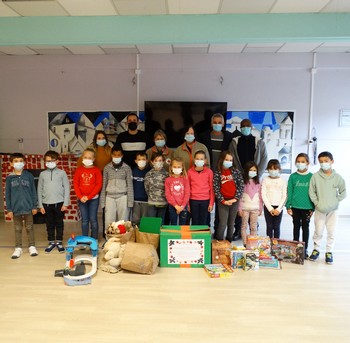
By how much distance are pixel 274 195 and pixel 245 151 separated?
2.47 ft

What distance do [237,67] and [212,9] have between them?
1.92m

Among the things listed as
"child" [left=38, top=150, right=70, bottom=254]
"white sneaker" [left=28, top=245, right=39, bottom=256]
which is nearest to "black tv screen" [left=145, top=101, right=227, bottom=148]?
"child" [left=38, top=150, right=70, bottom=254]

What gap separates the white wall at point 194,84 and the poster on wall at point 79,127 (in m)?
0.12

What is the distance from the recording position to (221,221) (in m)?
3.94

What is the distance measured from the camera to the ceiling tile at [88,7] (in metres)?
3.29

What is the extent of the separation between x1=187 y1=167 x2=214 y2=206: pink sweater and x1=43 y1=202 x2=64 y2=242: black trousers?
5.09 feet

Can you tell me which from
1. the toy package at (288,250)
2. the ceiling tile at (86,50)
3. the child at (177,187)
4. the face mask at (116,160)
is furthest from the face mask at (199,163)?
the ceiling tile at (86,50)

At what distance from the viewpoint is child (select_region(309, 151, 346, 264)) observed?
140 inches

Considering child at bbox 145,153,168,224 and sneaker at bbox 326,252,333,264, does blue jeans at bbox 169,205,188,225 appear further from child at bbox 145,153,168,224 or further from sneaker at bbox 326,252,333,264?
sneaker at bbox 326,252,333,264

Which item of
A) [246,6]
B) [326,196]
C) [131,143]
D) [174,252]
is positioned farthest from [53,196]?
[326,196]

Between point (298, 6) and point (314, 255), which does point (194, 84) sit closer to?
point (298, 6)

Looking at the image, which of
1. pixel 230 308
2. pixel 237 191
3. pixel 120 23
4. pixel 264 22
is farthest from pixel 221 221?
pixel 120 23

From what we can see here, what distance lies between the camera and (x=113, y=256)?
11.1 feet

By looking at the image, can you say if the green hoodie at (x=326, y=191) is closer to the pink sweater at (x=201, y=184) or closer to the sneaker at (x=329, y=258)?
the sneaker at (x=329, y=258)
